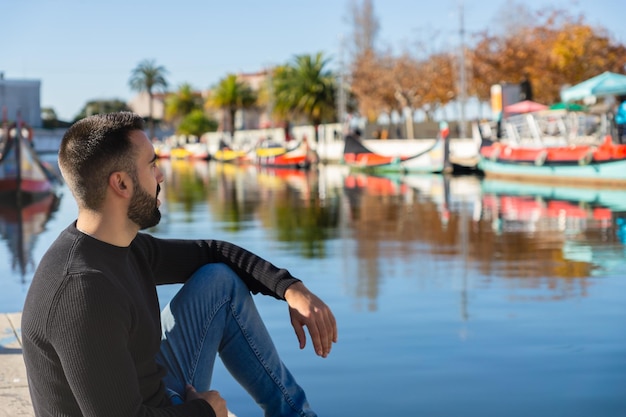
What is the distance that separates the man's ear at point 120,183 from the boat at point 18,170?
22944 mm

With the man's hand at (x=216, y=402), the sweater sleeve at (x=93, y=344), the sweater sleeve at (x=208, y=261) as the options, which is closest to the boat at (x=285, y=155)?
the sweater sleeve at (x=208, y=261)

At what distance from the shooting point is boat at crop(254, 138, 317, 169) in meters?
46.8

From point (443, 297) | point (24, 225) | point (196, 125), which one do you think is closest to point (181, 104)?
point (196, 125)

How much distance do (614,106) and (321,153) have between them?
28481 millimetres

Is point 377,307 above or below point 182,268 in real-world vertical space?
below

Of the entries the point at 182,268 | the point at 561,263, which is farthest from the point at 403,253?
the point at 182,268

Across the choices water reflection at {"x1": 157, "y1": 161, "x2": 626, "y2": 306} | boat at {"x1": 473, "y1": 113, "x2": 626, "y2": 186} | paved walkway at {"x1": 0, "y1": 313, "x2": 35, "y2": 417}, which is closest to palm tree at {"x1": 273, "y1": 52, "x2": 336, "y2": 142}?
boat at {"x1": 473, "y1": 113, "x2": 626, "y2": 186}

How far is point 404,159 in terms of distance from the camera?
37.2 meters

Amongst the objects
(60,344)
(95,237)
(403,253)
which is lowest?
(403,253)

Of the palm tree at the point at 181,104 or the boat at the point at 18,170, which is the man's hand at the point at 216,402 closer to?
the boat at the point at 18,170

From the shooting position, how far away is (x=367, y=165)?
39.7 m

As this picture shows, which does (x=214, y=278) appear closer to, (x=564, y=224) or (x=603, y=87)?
(x=564, y=224)

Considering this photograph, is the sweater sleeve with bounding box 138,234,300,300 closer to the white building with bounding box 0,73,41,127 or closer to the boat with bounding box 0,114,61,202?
the boat with bounding box 0,114,61,202

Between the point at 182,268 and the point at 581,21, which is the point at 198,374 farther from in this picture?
the point at 581,21
